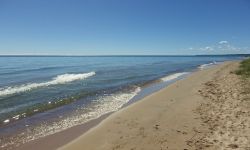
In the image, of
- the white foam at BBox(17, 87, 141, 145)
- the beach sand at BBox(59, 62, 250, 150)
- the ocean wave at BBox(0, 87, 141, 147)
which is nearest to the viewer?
the beach sand at BBox(59, 62, 250, 150)

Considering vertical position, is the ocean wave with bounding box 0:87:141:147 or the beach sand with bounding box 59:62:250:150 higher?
the beach sand with bounding box 59:62:250:150

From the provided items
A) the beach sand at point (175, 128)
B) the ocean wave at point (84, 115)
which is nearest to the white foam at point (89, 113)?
the ocean wave at point (84, 115)

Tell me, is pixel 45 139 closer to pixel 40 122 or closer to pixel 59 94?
pixel 40 122

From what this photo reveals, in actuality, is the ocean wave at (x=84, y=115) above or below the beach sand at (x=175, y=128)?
below

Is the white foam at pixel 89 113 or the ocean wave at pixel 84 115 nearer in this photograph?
the ocean wave at pixel 84 115

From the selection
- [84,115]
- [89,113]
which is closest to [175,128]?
[84,115]

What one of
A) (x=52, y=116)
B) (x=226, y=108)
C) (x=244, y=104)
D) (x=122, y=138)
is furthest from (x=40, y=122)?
(x=244, y=104)

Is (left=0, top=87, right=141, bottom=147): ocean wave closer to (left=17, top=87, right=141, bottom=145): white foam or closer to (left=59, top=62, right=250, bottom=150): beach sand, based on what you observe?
(left=17, top=87, right=141, bottom=145): white foam

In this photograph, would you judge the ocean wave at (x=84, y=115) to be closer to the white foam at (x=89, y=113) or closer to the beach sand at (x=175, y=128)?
the white foam at (x=89, y=113)

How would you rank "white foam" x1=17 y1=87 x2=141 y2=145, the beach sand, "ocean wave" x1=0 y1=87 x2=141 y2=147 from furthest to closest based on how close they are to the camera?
"white foam" x1=17 y1=87 x2=141 y2=145, "ocean wave" x1=0 y1=87 x2=141 y2=147, the beach sand

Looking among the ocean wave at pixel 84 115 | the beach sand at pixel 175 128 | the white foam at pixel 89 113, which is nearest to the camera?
the beach sand at pixel 175 128

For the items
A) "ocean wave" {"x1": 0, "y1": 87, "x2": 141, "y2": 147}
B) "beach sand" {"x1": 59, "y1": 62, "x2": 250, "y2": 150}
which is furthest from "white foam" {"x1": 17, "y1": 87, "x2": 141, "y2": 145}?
"beach sand" {"x1": 59, "y1": 62, "x2": 250, "y2": 150}

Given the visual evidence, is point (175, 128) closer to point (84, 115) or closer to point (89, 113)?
point (84, 115)

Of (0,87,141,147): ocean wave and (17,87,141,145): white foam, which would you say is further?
(17,87,141,145): white foam
